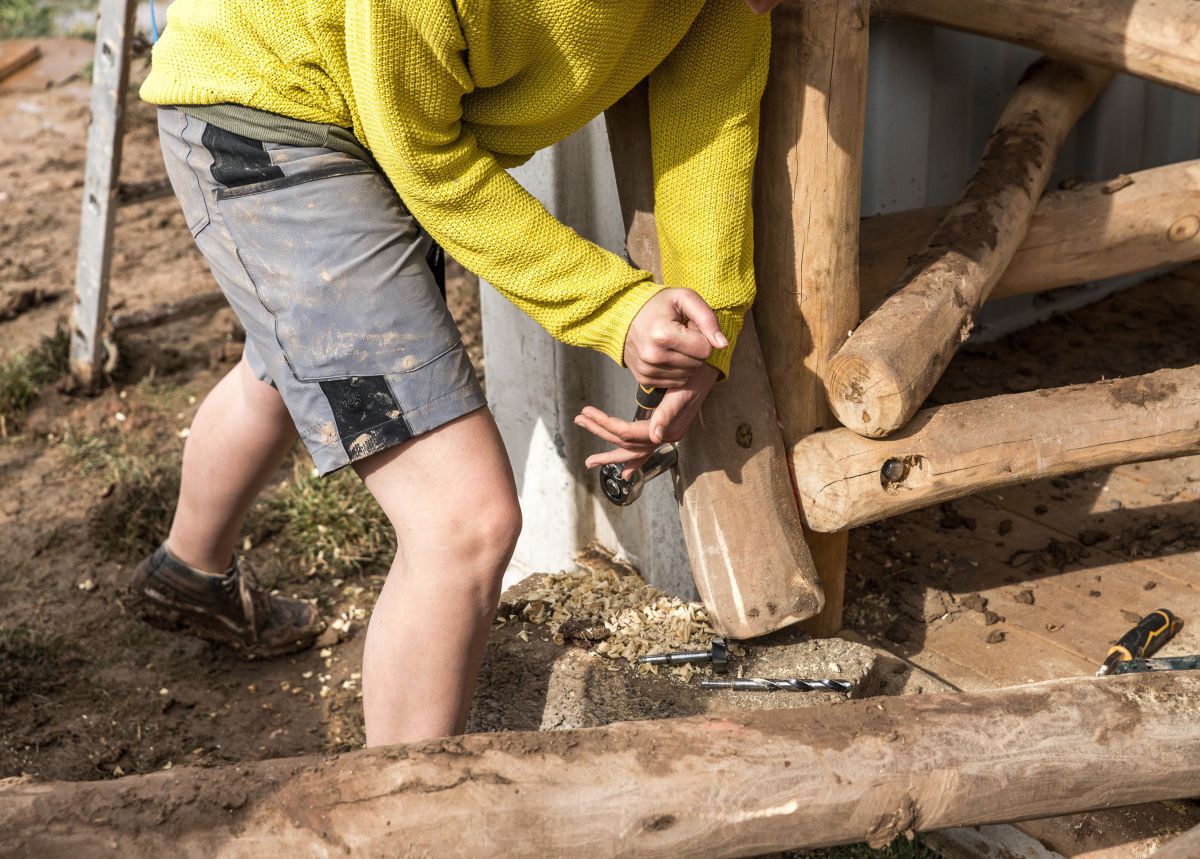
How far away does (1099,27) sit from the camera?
121 inches

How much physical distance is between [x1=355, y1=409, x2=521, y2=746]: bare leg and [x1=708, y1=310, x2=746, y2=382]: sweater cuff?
43 centimetres

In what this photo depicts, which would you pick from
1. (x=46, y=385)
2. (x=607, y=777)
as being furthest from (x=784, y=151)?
(x=46, y=385)

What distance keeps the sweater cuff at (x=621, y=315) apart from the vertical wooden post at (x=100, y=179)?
2.47 m

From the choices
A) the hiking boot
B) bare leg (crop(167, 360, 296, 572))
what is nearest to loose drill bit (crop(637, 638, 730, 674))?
bare leg (crop(167, 360, 296, 572))

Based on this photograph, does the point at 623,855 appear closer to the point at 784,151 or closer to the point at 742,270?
the point at 742,270

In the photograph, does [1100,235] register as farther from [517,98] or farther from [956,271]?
[517,98]

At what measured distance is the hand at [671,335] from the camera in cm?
212

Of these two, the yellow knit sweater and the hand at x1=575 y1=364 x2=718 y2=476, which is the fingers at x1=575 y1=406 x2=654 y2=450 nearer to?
the hand at x1=575 y1=364 x2=718 y2=476

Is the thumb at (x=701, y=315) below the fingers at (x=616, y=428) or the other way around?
the other way around

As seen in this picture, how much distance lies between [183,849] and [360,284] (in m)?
0.89

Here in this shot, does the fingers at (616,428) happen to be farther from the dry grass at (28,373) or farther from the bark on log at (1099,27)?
the dry grass at (28,373)

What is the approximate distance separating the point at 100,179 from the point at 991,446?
2.97 meters

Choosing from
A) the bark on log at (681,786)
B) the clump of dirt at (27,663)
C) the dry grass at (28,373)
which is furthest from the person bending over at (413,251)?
the dry grass at (28,373)

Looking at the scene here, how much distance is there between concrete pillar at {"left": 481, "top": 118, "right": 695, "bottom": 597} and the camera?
9.39ft
